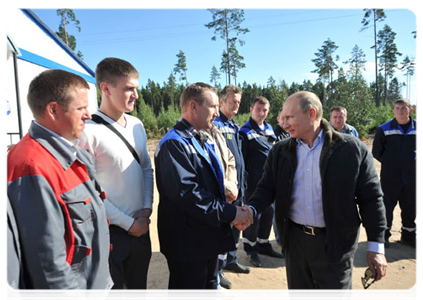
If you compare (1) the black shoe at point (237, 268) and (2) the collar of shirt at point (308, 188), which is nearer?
(2) the collar of shirt at point (308, 188)

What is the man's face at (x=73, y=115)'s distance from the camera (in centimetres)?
143

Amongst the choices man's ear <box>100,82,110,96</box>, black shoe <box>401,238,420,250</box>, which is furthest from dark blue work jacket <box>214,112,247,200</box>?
black shoe <box>401,238,420,250</box>

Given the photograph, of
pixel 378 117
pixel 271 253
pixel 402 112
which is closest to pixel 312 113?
pixel 271 253

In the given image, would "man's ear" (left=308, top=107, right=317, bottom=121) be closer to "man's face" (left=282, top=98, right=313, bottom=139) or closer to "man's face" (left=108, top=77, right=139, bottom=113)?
Result: "man's face" (left=282, top=98, right=313, bottom=139)

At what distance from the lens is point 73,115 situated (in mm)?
1457

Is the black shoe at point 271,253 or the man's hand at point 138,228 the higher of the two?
the man's hand at point 138,228

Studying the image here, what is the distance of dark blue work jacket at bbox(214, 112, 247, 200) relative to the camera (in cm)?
345

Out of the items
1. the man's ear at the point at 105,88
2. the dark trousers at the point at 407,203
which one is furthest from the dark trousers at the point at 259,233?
the man's ear at the point at 105,88

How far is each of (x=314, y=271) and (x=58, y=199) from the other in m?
1.87

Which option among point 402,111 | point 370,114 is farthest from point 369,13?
point 402,111

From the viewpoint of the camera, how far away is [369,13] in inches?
1150

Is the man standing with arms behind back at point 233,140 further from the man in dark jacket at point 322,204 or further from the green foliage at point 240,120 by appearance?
the green foliage at point 240,120

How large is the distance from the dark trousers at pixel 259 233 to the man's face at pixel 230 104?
1.62 meters

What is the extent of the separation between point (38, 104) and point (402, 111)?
5.16 metres
